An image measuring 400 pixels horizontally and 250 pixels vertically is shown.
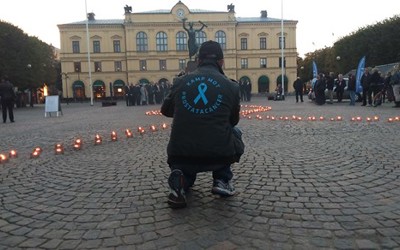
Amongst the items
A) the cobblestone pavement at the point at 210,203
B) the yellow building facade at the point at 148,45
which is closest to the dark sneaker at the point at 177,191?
the cobblestone pavement at the point at 210,203

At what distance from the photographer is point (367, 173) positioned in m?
5.22

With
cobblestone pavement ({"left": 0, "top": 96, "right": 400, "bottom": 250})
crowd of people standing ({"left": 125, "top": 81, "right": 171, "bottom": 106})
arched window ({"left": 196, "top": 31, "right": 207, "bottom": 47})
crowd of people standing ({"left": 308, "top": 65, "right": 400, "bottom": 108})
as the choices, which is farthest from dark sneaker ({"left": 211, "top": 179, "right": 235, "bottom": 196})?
arched window ({"left": 196, "top": 31, "right": 207, "bottom": 47})

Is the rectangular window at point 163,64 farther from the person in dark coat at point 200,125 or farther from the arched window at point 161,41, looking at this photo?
the person in dark coat at point 200,125

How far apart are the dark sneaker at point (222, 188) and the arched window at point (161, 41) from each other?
67737 mm

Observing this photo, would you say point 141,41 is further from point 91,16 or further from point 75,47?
point 91,16

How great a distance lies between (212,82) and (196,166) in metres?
0.94

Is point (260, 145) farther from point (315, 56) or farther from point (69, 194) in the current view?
point (315, 56)

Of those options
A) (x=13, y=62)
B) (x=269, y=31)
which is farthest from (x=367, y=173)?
(x=269, y=31)

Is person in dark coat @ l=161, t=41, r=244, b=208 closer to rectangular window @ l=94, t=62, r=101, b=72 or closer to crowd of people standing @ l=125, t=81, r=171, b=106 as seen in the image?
crowd of people standing @ l=125, t=81, r=171, b=106

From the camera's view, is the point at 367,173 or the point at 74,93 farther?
the point at 74,93

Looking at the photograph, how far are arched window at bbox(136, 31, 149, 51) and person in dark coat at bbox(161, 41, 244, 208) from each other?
68030mm

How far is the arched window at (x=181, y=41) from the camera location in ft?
229

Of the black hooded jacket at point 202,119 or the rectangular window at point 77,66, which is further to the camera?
the rectangular window at point 77,66

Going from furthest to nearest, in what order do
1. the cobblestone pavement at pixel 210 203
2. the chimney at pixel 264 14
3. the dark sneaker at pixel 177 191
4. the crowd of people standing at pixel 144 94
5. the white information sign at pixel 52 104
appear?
1. the chimney at pixel 264 14
2. the crowd of people standing at pixel 144 94
3. the white information sign at pixel 52 104
4. the dark sneaker at pixel 177 191
5. the cobblestone pavement at pixel 210 203
